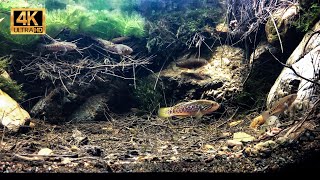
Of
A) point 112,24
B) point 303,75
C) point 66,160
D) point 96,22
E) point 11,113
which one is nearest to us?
point 66,160

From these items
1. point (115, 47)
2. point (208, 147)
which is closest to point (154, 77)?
point (115, 47)

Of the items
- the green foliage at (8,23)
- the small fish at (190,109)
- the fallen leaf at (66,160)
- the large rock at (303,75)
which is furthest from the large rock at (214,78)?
the fallen leaf at (66,160)

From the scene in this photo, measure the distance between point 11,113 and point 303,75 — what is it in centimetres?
335

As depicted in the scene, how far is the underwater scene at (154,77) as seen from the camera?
9.04 ft

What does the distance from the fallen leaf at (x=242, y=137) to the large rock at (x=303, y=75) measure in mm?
557

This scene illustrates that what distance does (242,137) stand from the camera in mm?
2803

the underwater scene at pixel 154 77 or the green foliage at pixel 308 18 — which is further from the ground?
the green foliage at pixel 308 18

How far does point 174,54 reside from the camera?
4.52 m

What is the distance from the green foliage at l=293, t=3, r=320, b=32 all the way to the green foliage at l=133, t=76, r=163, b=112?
6.86 feet

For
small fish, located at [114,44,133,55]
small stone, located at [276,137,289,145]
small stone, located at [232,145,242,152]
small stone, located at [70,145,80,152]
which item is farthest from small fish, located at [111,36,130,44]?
small stone, located at [276,137,289,145]

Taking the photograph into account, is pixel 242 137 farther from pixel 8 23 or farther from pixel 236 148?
pixel 8 23

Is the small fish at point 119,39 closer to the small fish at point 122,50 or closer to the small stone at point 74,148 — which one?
the small fish at point 122,50

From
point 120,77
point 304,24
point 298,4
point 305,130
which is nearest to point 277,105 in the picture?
point 305,130

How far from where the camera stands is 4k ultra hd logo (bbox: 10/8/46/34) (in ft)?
8.85
